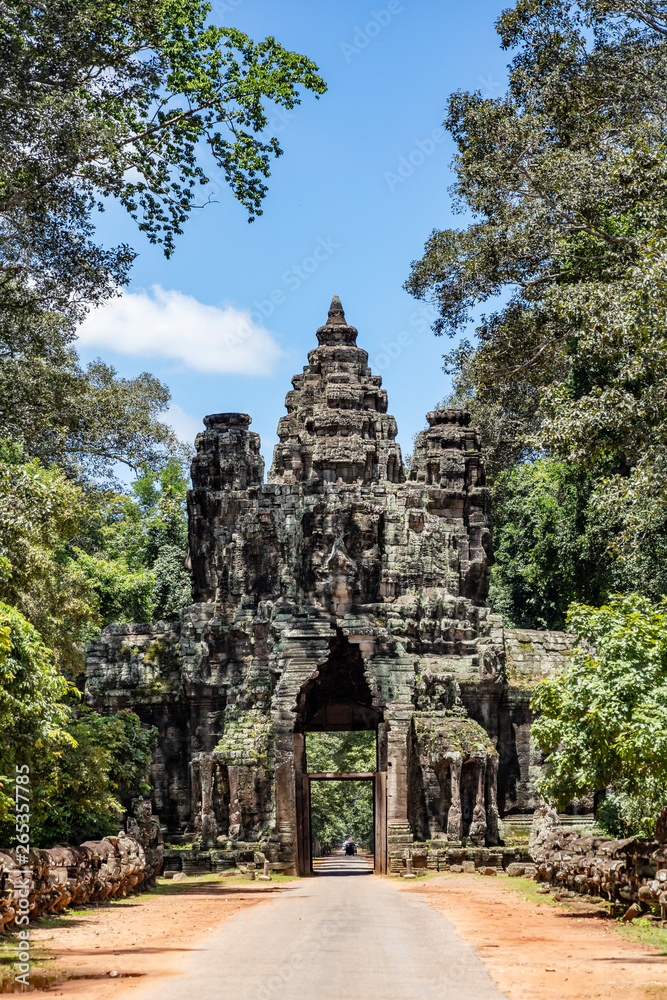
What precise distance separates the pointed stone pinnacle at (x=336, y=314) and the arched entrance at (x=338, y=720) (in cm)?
1095

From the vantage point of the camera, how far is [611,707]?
16.0 m

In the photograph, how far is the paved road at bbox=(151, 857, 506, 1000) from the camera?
32.1ft

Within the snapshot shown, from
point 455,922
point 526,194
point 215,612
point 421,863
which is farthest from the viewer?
point 215,612

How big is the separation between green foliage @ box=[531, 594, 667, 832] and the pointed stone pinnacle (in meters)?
19.2

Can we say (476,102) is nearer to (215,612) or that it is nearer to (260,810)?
(215,612)

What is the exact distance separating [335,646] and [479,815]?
5258 millimetres

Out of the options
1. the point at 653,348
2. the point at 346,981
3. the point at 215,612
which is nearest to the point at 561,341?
the point at 653,348

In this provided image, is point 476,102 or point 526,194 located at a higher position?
point 476,102

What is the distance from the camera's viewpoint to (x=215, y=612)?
102 ft

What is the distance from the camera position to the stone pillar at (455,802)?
27.2m

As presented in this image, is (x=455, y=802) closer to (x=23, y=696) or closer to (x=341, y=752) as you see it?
(x=23, y=696)

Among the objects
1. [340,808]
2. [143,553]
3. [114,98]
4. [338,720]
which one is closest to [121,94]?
[114,98]

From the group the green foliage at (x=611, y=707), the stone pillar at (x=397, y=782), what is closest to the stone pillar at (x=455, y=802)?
the stone pillar at (x=397, y=782)

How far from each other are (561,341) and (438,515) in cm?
704
